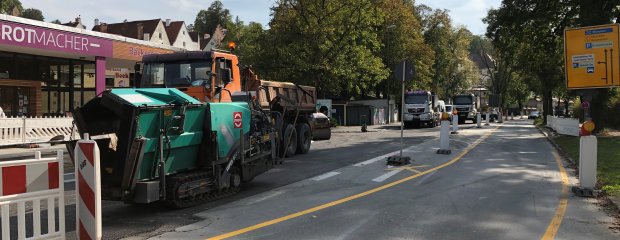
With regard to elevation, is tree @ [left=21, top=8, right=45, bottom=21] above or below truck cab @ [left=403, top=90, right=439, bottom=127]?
above

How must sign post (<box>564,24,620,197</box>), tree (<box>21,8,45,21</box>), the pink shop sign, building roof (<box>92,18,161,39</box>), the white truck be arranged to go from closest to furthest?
sign post (<box>564,24,620,197</box>)
the pink shop sign
the white truck
building roof (<box>92,18,161,39</box>)
tree (<box>21,8,45,21</box>)

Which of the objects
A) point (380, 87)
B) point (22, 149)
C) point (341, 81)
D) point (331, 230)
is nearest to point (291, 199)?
point (331, 230)

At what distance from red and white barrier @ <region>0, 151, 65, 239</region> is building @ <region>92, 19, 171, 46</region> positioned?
7511cm

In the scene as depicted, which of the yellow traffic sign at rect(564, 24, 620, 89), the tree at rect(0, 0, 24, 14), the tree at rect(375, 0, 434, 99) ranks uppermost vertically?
the tree at rect(0, 0, 24, 14)

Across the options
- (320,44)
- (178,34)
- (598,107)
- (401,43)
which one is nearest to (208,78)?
(598,107)

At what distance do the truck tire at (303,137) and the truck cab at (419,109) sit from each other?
22.9 meters

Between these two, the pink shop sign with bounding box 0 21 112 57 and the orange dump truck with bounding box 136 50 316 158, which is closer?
the orange dump truck with bounding box 136 50 316 158

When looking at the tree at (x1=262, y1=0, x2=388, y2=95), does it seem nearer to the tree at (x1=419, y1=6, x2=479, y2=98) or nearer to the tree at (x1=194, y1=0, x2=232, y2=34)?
the tree at (x1=419, y1=6, x2=479, y2=98)

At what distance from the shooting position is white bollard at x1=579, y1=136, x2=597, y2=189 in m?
8.64

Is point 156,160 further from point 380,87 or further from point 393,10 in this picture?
A: point 380,87

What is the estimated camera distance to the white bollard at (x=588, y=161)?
864cm

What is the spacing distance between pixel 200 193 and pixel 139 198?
1.22m

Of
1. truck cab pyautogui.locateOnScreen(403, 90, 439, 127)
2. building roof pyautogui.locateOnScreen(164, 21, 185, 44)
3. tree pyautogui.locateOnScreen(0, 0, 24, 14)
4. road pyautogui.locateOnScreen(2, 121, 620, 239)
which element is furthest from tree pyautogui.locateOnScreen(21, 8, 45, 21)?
road pyautogui.locateOnScreen(2, 121, 620, 239)

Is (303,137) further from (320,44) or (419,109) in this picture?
(419,109)
